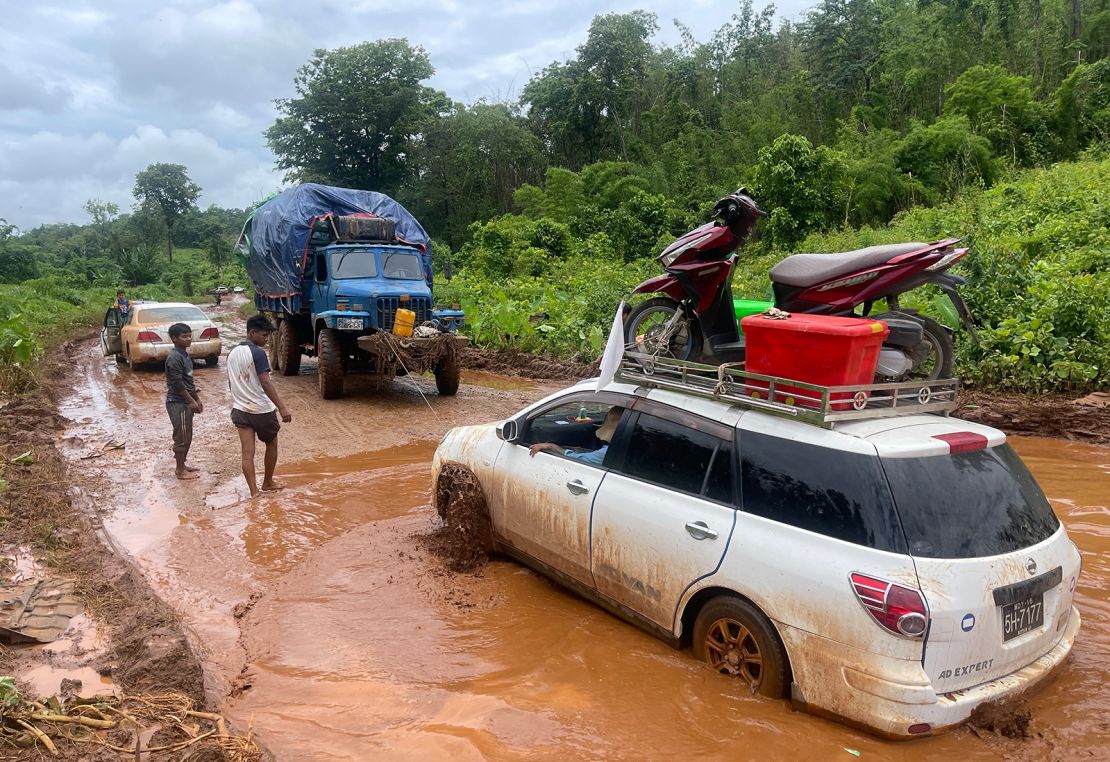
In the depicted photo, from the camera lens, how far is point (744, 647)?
350 cm

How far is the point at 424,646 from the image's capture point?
4324 millimetres

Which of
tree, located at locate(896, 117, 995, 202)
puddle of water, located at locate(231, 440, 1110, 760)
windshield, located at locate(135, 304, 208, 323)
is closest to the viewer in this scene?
puddle of water, located at locate(231, 440, 1110, 760)

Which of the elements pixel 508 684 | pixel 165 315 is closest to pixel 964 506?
pixel 508 684

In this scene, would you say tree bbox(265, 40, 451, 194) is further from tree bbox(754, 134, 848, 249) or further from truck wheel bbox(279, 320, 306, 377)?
truck wheel bbox(279, 320, 306, 377)

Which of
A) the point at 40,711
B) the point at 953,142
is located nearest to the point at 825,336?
the point at 40,711

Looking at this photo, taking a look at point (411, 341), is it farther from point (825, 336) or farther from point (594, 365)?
point (825, 336)

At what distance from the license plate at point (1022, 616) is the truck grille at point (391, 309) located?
9.83 meters

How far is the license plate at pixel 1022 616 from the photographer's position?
3068 millimetres

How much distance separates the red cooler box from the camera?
3.42 metres

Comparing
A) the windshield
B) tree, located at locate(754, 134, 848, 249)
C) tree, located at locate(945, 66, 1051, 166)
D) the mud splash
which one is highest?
tree, located at locate(945, 66, 1051, 166)

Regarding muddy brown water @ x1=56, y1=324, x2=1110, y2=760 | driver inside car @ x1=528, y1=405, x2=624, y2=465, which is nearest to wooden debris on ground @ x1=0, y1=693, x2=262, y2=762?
muddy brown water @ x1=56, y1=324, x2=1110, y2=760

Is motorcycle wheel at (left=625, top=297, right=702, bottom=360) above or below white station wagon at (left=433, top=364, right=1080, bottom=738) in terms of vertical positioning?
above

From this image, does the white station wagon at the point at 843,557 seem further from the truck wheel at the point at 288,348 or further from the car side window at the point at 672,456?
the truck wheel at the point at 288,348

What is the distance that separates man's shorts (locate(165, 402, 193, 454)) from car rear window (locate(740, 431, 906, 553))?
6.45 meters
